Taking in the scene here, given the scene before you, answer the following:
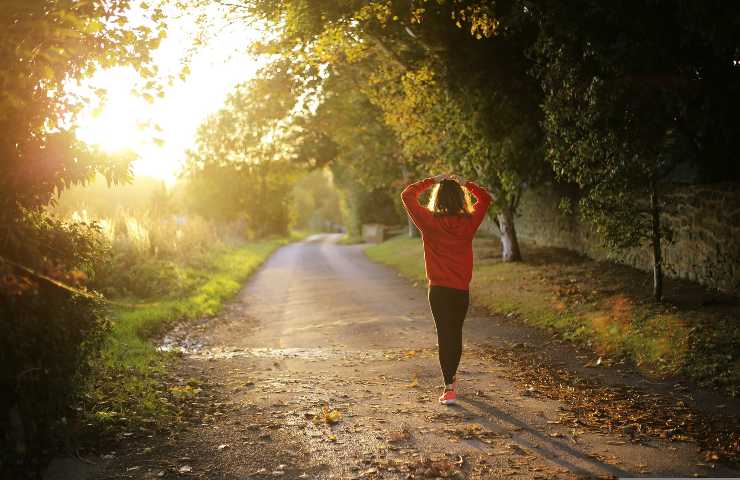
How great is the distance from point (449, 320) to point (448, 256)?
2.22 ft

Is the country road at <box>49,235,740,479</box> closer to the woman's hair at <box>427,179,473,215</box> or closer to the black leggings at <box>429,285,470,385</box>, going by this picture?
the black leggings at <box>429,285,470,385</box>

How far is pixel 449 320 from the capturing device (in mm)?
6980

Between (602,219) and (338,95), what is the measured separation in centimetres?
1851

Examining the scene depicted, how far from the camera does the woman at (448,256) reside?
6848mm

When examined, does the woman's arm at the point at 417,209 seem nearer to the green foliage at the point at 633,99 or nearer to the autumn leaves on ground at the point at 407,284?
the autumn leaves on ground at the point at 407,284

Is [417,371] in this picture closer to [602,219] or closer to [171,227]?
[602,219]

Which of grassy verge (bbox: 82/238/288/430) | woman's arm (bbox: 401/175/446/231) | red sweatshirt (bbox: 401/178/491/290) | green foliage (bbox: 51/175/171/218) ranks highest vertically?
green foliage (bbox: 51/175/171/218)

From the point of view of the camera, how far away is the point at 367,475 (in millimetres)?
4879

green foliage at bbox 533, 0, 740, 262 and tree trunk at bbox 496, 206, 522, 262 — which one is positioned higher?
green foliage at bbox 533, 0, 740, 262

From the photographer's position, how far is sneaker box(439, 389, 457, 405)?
679 cm

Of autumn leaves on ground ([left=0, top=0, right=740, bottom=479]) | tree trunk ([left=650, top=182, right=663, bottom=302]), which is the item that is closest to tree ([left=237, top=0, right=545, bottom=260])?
autumn leaves on ground ([left=0, top=0, right=740, bottom=479])

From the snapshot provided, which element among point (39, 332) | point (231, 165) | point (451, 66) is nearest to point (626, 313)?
point (451, 66)

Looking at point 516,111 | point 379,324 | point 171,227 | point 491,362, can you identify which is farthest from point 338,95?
point 491,362

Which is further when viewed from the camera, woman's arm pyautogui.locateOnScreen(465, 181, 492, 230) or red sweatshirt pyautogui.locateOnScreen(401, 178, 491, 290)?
woman's arm pyautogui.locateOnScreen(465, 181, 492, 230)
